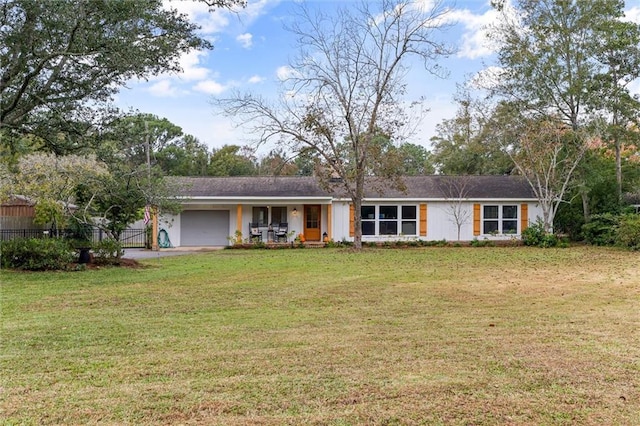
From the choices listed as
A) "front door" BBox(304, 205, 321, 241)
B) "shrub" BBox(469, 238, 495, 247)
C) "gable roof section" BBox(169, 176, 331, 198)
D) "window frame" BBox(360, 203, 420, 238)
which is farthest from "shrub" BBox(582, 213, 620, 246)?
"front door" BBox(304, 205, 321, 241)

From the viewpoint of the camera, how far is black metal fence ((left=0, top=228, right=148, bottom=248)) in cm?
1411

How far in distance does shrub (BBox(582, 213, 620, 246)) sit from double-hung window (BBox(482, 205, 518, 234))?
2902 millimetres

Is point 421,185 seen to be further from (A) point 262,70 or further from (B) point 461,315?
(B) point 461,315

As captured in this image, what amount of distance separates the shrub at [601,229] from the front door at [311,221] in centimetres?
1181

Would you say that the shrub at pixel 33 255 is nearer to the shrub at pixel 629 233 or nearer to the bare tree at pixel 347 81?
the bare tree at pixel 347 81

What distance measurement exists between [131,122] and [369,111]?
9.99 metres

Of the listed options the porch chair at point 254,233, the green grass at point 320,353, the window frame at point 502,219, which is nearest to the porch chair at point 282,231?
→ the porch chair at point 254,233

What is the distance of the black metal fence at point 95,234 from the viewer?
555 inches

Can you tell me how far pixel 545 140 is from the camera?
19406 mm

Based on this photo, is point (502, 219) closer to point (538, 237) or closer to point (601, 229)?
point (538, 237)

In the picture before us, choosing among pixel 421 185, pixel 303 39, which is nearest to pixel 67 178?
pixel 303 39

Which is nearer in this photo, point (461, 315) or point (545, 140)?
point (461, 315)

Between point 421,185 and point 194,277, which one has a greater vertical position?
point 421,185

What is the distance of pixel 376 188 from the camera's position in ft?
66.0
